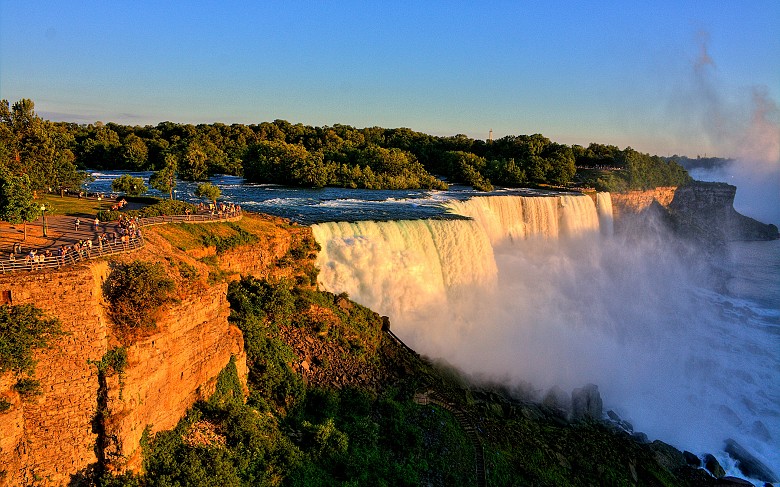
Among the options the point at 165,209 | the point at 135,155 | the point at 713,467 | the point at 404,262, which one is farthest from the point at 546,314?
the point at 135,155

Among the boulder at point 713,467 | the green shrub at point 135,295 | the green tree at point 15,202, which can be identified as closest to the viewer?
the green shrub at point 135,295

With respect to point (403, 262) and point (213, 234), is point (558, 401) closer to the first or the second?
point (403, 262)

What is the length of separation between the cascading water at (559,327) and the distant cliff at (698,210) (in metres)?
20.6

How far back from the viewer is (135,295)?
12633 mm

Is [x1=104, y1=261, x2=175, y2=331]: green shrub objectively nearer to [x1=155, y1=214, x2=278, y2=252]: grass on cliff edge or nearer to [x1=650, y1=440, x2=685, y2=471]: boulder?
[x1=155, y1=214, x2=278, y2=252]: grass on cliff edge

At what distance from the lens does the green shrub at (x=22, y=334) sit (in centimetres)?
1082

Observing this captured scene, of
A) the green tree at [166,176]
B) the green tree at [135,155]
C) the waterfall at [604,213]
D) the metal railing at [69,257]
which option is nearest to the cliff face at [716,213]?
the waterfall at [604,213]

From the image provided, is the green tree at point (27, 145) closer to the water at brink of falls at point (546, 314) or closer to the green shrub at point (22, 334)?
the water at brink of falls at point (546, 314)

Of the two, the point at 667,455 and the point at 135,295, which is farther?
the point at 667,455

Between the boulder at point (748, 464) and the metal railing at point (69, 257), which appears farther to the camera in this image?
the boulder at point (748, 464)

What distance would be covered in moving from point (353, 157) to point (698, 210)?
43.0 metres

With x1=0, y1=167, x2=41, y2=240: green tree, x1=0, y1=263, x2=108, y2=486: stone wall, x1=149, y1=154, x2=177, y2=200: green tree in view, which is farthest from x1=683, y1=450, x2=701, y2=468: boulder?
x1=149, y1=154, x2=177, y2=200: green tree

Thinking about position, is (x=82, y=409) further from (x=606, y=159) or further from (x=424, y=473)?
(x=606, y=159)

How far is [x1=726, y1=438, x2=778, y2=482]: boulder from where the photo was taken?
19.7 m
